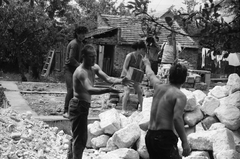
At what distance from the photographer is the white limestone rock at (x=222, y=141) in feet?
18.1

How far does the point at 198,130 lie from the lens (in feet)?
21.8

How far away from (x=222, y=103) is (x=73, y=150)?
304cm

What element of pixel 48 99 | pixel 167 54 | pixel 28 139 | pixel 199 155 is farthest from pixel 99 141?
pixel 167 54

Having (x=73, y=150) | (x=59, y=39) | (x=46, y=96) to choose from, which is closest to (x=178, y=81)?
(x=73, y=150)

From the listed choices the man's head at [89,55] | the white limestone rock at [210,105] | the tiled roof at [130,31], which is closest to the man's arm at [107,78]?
the man's head at [89,55]

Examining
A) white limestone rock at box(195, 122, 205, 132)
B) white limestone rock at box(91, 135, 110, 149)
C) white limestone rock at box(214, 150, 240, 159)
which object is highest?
white limestone rock at box(195, 122, 205, 132)

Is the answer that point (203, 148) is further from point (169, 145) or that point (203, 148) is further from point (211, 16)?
point (211, 16)

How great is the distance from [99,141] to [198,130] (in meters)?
1.81

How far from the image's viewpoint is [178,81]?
13.3 feet

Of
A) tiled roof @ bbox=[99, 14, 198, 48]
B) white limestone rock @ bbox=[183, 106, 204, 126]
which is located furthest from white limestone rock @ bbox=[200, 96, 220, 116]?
tiled roof @ bbox=[99, 14, 198, 48]

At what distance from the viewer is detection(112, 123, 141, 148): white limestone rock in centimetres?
624

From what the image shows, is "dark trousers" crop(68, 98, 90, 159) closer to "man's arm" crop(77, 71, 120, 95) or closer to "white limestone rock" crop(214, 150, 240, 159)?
"man's arm" crop(77, 71, 120, 95)

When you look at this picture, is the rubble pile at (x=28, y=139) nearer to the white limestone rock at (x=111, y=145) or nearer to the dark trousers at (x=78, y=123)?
the white limestone rock at (x=111, y=145)

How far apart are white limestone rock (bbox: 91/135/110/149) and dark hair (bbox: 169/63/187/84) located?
316cm
